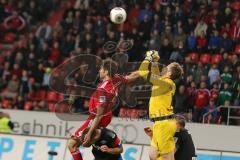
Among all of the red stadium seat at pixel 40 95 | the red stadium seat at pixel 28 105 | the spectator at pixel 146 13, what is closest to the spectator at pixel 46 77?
the red stadium seat at pixel 40 95

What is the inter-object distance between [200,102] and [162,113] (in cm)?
705

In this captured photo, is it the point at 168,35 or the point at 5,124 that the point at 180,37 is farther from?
the point at 5,124

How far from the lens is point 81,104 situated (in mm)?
19703

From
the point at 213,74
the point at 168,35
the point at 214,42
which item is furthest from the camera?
the point at 168,35

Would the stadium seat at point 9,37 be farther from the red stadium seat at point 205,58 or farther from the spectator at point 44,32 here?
the red stadium seat at point 205,58

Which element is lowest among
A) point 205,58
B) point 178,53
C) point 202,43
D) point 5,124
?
point 5,124

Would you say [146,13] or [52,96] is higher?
[146,13]

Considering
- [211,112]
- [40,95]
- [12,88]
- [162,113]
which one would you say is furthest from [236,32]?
[162,113]

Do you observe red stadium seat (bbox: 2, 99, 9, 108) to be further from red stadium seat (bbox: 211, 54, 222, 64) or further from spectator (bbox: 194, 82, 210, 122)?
red stadium seat (bbox: 211, 54, 222, 64)

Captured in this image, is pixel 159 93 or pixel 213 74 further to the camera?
pixel 213 74

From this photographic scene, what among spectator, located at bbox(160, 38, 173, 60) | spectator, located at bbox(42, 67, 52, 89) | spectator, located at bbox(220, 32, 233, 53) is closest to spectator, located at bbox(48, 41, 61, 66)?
spectator, located at bbox(42, 67, 52, 89)

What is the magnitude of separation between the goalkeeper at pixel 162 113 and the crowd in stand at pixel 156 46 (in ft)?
21.6

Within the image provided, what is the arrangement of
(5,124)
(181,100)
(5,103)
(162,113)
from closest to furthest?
(162,113) < (5,124) < (181,100) < (5,103)

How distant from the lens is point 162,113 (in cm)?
1231
